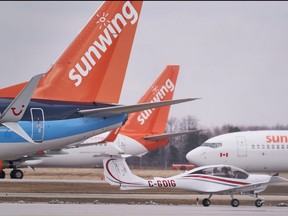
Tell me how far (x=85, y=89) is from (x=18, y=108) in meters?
6.64

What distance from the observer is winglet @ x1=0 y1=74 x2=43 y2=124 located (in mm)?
24141

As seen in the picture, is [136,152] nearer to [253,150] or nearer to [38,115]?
[253,150]

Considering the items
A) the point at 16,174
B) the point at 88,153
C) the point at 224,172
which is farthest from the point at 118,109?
the point at 88,153

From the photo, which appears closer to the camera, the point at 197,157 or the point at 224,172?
the point at 224,172

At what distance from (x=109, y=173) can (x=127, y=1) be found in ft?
30.4

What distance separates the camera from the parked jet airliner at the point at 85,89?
28953 millimetres

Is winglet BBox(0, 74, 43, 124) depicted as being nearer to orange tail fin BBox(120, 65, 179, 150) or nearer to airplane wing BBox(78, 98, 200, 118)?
airplane wing BBox(78, 98, 200, 118)

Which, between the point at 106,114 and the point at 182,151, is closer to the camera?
the point at 106,114

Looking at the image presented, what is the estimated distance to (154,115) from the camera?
65.8 meters

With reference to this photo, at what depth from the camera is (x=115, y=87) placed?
31859mm

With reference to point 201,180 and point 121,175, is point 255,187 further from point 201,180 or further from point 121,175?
point 121,175

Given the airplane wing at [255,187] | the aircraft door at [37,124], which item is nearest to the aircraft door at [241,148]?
the airplane wing at [255,187]

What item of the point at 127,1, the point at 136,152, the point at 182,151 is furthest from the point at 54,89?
the point at 182,151

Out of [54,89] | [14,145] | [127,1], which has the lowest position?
[14,145]
